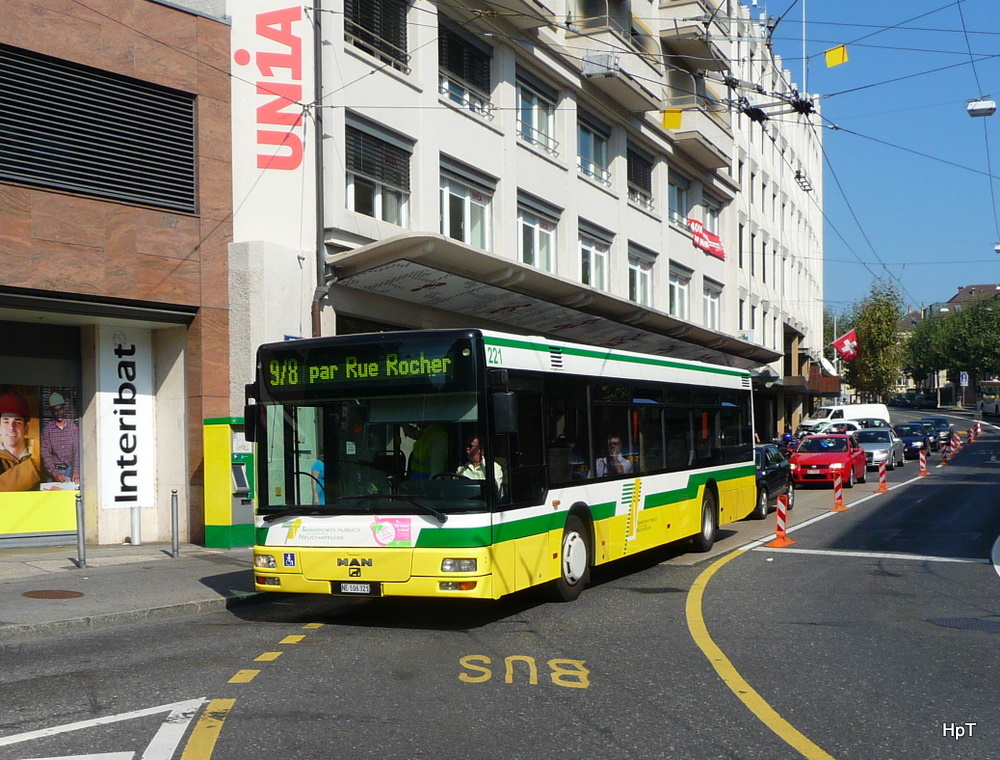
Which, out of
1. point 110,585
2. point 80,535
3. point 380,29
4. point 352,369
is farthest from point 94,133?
point 352,369

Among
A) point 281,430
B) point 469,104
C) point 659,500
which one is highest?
point 469,104

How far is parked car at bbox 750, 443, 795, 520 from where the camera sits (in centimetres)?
2092

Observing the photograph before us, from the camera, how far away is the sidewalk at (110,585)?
10.0 m

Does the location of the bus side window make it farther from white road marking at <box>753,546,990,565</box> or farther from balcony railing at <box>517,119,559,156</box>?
balcony railing at <box>517,119,559,156</box>

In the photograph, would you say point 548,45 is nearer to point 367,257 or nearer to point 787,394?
Result: point 367,257

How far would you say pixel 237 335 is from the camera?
16.6 m

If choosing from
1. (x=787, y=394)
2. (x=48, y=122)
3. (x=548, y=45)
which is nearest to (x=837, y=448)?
(x=548, y=45)

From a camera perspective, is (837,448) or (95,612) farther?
(837,448)

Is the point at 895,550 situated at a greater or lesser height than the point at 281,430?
lesser

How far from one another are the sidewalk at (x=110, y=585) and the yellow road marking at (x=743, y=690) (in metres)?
4.81

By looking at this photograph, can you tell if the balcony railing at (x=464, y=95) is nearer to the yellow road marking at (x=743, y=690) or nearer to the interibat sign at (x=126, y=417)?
the interibat sign at (x=126, y=417)

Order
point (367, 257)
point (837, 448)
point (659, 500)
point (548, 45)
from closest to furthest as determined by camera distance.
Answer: point (659, 500)
point (367, 257)
point (548, 45)
point (837, 448)

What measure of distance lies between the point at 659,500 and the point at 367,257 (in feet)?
22.4

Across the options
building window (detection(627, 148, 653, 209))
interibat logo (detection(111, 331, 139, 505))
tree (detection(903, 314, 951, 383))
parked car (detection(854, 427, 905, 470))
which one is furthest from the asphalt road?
tree (detection(903, 314, 951, 383))
